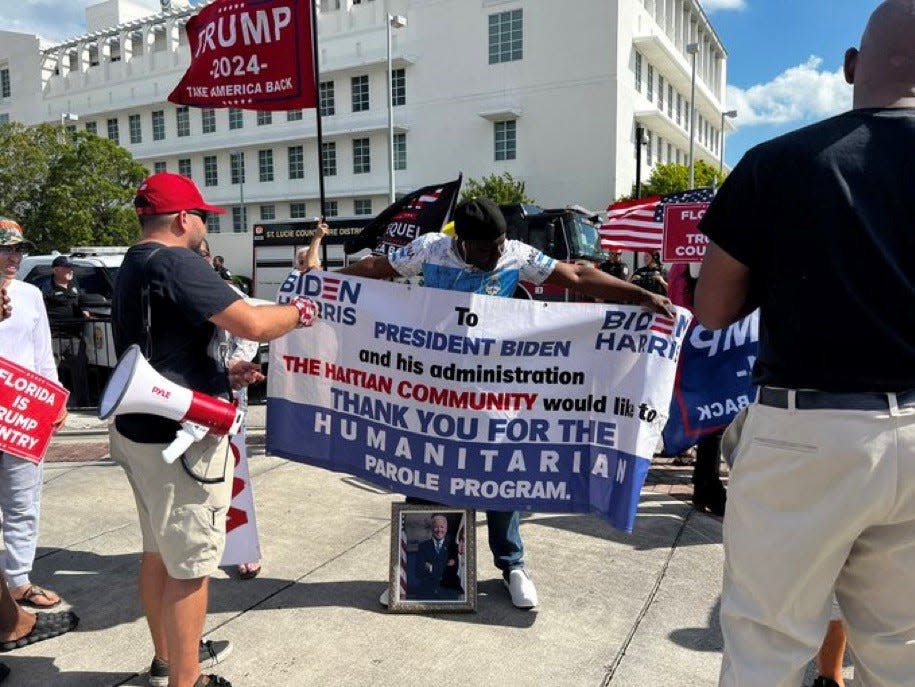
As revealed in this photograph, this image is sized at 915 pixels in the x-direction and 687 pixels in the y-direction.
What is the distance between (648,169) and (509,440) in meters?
37.5

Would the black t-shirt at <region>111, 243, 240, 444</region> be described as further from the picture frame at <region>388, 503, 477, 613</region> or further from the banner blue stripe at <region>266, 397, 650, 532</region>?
the picture frame at <region>388, 503, 477, 613</region>

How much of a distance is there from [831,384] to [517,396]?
1.82 m

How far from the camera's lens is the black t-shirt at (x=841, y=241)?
1.68 metres

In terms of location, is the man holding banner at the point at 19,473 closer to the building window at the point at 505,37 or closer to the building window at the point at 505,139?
the building window at the point at 505,139

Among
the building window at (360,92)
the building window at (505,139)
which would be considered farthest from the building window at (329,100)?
the building window at (505,139)

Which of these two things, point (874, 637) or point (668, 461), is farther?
point (668, 461)

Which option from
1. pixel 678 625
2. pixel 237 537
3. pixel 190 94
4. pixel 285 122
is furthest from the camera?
pixel 285 122

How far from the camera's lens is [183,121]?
46.6 meters

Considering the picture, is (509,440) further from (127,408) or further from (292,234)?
(292,234)

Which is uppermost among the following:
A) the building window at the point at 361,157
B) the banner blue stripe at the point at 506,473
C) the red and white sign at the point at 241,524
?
the building window at the point at 361,157

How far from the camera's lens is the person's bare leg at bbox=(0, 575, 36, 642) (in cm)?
313

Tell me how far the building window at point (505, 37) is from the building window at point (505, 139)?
3188mm

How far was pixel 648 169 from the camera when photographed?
1511 inches

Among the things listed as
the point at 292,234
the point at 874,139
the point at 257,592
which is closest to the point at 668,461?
the point at 257,592
